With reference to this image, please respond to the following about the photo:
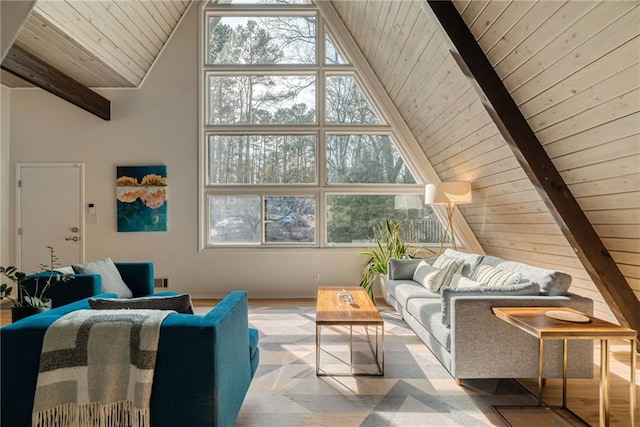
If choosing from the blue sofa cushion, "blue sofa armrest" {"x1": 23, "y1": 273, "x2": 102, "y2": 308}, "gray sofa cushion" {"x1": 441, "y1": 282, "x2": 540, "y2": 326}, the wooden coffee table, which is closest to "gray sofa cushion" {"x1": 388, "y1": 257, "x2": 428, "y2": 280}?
the wooden coffee table

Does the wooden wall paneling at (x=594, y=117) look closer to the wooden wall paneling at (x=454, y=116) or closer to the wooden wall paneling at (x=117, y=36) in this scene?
the wooden wall paneling at (x=454, y=116)

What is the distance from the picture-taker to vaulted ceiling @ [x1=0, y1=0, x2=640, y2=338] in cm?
193

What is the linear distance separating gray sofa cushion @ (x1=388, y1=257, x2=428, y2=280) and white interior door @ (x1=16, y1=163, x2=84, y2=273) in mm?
4374

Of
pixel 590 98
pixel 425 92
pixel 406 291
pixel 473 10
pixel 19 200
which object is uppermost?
pixel 473 10

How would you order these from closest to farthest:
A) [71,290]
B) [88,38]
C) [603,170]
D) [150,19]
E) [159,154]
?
[603,170]
[71,290]
[88,38]
[150,19]
[159,154]

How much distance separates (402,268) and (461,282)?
1027mm

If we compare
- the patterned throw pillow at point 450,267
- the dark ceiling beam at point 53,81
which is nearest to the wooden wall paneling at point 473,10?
the patterned throw pillow at point 450,267

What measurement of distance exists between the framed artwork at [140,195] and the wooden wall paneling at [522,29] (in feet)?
14.1

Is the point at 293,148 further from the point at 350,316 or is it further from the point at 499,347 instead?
the point at 499,347

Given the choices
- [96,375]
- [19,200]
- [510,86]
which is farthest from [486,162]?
[19,200]

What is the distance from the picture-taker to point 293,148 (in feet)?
16.5

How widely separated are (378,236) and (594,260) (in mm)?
2699

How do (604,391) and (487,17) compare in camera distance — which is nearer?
(604,391)

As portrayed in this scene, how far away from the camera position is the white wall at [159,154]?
4.84m
